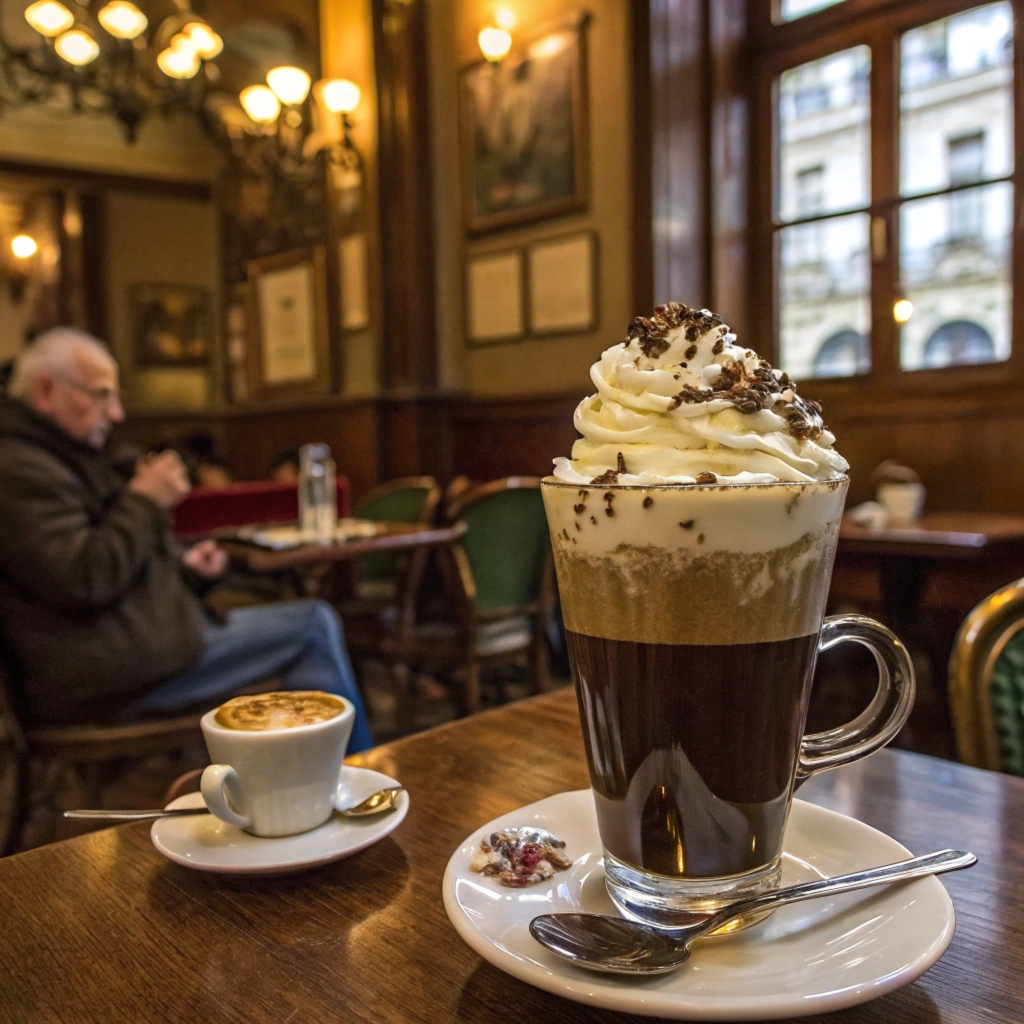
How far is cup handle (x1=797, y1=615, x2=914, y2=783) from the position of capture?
2.01ft

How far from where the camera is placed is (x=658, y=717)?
0.57m

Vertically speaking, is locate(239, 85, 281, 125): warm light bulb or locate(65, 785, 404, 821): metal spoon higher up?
locate(239, 85, 281, 125): warm light bulb

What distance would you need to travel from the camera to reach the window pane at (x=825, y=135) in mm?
3537

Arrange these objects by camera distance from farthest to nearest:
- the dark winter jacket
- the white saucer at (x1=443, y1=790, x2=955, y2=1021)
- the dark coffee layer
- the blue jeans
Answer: the blue jeans
the dark winter jacket
the dark coffee layer
the white saucer at (x1=443, y1=790, x2=955, y2=1021)

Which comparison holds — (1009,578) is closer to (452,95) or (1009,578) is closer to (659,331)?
(659,331)

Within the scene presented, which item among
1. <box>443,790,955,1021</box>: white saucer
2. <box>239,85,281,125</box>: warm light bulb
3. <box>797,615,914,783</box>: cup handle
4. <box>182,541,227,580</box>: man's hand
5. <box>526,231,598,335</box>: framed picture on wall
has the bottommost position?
<box>182,541,227,580</box>: man's hand

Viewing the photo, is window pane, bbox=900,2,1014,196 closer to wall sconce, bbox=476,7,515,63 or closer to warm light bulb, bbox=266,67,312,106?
wall sconce, bbox=476,7,515,63

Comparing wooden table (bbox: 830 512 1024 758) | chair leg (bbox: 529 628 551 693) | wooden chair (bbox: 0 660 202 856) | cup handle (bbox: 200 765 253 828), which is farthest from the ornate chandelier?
cup handle (bbox: 200 765 253 828)

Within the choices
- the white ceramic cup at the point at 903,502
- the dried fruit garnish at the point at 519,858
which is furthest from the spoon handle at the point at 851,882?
the white ceramic cup at the point at 903,502

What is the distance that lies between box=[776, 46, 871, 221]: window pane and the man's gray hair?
9.41 feet

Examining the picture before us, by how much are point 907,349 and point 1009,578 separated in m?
1.29

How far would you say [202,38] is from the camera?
3.47 meters

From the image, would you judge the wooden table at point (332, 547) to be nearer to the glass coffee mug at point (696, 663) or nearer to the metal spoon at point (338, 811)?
the metal spoon at point (338, 811)

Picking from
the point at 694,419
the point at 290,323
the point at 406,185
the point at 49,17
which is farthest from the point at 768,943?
the point at 290,323
